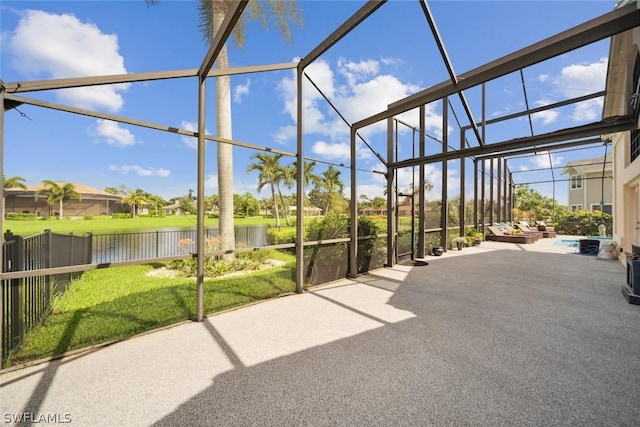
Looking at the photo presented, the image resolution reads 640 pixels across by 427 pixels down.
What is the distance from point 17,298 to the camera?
258 cm

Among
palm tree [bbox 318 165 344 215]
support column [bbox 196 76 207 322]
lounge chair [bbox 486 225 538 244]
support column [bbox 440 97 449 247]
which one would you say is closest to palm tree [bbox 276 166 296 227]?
palm tree [bbox 318 165 344 215]

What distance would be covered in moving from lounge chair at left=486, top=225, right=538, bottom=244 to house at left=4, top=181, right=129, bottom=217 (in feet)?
53.2

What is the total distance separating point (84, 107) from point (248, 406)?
345 centimetres

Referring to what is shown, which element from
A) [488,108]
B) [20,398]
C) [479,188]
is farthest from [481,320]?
[479,188]

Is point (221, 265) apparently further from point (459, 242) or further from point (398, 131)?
point (459, 242)

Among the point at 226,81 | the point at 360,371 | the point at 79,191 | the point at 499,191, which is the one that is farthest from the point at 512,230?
the point at 79,191

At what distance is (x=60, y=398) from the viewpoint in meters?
1.96

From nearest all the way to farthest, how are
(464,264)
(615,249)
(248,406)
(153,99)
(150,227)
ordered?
(248,406) → (153,99) → (150,227) → (464,264) → (615,249)

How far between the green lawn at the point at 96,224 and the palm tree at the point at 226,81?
269 cm

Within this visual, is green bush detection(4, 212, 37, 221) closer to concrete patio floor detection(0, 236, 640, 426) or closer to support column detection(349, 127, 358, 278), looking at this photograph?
concrete patio floor detection(0, 236, 640, 426)

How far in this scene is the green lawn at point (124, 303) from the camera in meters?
2.82

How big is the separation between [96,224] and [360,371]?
3.67 meters

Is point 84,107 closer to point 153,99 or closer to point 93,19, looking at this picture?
point 153,99

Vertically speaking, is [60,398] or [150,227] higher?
[150,227]
